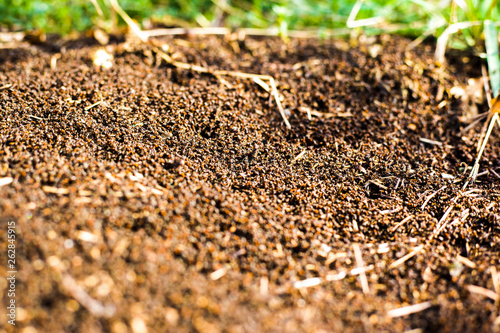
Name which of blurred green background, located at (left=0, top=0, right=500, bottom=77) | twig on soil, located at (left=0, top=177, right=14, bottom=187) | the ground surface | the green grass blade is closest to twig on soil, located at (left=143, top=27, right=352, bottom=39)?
blurred green background, located at (left=0, top=0, right=500, bottom=77)

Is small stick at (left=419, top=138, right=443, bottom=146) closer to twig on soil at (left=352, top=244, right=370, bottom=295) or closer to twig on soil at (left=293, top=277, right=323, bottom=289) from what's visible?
twig on soil at (left=352, top=244, right=370, bottom=295)

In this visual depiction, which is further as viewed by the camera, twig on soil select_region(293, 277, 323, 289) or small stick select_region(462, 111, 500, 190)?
small stick select_region(462, 111, 500, 190)

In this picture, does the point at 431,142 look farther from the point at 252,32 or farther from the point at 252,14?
the point at 252,14

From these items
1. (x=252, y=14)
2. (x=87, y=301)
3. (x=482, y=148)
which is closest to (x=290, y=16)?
(x=252, y=14)

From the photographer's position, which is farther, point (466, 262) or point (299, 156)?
point (299, 156)

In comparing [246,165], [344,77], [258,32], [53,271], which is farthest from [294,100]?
[53,271]

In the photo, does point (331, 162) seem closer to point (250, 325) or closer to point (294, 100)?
point (294, 100)

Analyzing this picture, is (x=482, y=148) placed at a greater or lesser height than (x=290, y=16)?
lesser
